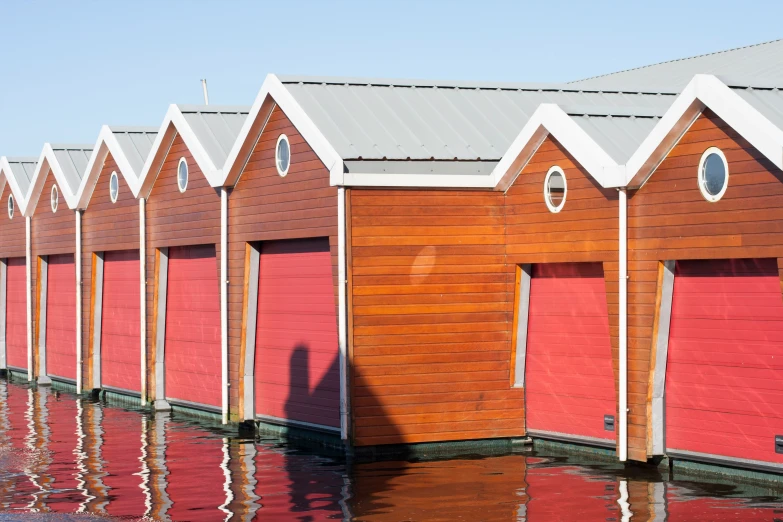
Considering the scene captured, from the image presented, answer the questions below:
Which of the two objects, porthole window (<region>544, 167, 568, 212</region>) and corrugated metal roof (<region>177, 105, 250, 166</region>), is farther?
corrugated metal roof (<region>177, 105, 250, 166</region>)

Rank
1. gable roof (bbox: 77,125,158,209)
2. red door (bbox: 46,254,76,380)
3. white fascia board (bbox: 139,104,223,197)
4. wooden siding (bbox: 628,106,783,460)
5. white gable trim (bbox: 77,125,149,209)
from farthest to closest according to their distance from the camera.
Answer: red door (bbox: 46,254,76,380) → gable roof (bbox: 77,125,158,209) → white gable trim (bbox: 77,125,149,209) → white fascia board (bbox: 139,104,223,197) → wooden siding (bbox: 628,106,783,460)

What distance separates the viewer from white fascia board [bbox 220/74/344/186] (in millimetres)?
18422

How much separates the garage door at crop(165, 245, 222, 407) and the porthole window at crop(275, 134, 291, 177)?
11.4 ft

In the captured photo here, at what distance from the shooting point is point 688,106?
15.2 meters

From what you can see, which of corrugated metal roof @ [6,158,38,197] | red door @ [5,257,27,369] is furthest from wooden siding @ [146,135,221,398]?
corrugated metal roof @ [6,158,38,197]

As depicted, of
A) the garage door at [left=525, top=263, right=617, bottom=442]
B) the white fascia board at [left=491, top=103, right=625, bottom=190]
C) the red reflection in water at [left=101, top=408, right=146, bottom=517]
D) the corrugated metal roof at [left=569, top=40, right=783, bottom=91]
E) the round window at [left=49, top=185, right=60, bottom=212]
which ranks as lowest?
the red reflection in water at [left=101, top=408, right=146, bottom=517]

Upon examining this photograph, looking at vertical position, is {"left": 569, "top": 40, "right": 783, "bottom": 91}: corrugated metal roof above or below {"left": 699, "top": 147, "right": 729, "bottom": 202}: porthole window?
above

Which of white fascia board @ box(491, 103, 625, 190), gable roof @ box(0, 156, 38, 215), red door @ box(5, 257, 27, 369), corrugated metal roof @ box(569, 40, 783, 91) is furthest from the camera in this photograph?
red door @ box(5, 257, 27, 369)

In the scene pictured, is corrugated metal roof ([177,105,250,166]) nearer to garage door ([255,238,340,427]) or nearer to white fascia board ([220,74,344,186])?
white fascia board ([220,74,344,186])

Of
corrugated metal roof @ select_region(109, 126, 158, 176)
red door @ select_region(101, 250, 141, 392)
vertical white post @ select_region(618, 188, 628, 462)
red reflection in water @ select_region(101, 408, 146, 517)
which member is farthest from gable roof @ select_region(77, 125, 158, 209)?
vertical white post @ select_region(618, 188, 628, 462)

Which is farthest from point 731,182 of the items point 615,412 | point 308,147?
point 308,147

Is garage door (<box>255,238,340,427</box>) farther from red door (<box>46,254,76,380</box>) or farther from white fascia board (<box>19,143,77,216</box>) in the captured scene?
red door (<box>46,254,76,380</box>)

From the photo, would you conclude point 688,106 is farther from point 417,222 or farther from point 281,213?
point 281,213

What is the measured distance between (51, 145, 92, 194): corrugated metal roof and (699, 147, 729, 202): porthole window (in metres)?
18.8
